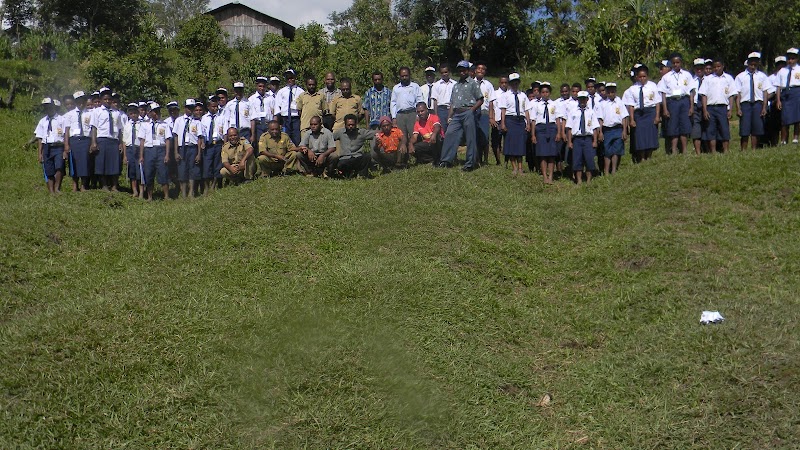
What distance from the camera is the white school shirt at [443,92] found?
1394 centimetres

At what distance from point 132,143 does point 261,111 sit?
2363 mm

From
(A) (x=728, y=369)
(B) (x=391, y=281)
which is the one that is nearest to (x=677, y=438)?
(A) (x=728, y=369)

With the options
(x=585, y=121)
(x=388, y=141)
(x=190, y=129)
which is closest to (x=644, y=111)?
(x=585, y=121)

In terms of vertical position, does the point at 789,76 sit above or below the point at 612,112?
above

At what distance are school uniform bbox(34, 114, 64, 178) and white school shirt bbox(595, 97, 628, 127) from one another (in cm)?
900

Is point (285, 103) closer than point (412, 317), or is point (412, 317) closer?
point (412, 317)

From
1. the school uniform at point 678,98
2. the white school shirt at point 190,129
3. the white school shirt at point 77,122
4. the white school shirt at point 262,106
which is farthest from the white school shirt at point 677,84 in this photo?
the white school shirt at point 77,122

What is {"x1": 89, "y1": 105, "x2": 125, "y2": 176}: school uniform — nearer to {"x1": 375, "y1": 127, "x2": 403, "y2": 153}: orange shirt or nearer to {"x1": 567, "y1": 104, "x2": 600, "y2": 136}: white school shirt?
{"x1": 375, "y1": 127, "x2": 403, "y2": 153}: orange shirt

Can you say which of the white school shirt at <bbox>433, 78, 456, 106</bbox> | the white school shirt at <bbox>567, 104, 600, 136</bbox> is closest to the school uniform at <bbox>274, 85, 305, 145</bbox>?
the white school shirt at <bbox>433, 78, 456, 106</bbox>

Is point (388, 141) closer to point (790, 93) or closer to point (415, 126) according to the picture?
point (415, 126)

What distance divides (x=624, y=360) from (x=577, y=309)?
1.33m

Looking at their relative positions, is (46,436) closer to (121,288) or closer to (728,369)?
(121,288)

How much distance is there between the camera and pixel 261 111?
14.0m

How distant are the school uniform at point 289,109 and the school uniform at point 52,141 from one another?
366 cm
